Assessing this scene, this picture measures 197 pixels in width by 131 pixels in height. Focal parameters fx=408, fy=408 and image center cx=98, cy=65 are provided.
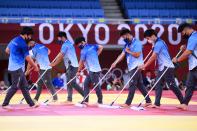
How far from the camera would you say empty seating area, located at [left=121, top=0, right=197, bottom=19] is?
23.7 m

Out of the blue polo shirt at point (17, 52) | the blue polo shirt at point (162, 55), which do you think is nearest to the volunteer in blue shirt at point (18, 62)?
the blue polo shirt at point (17, 52)

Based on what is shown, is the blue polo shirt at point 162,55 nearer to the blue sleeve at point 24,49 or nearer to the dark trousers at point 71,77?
the dark trousers at point 71,77

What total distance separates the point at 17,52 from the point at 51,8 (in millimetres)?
13748

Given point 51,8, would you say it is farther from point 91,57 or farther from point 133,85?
point 133,85

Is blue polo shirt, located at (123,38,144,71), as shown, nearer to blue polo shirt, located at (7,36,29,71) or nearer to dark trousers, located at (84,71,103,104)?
dark trousers, located at (84,71,103,104)

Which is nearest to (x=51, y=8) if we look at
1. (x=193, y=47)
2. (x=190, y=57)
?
(x=190, y=57)

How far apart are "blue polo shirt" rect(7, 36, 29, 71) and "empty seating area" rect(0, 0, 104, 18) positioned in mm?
12559

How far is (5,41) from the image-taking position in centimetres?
2019

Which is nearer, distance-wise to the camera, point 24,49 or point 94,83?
point 24,49

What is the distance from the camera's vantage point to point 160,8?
24531mm

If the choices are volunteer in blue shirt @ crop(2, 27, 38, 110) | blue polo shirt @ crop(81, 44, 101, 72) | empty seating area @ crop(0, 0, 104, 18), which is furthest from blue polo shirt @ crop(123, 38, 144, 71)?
empty seating area @ crop(0, 0, 104, 18)

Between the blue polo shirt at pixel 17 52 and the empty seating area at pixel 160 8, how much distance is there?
14.1m
